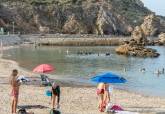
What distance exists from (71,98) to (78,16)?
476 ft

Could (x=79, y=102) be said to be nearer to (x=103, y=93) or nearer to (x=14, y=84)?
(x=103, y=93)

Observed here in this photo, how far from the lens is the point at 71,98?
2614 centimetres

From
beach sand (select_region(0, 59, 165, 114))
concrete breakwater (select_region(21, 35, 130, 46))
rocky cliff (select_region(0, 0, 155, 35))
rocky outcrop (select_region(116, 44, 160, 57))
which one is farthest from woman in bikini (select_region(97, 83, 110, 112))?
rocky cliff (select_region(0, 0, 155, 35))

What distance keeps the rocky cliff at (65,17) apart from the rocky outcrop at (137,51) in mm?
62204

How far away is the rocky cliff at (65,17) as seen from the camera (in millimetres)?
156575

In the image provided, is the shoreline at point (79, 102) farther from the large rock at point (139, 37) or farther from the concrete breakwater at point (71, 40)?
the concrete breakwater at point (71, 40)

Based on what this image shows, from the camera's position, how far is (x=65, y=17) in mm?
167250

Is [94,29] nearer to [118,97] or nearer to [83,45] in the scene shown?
[83,45]

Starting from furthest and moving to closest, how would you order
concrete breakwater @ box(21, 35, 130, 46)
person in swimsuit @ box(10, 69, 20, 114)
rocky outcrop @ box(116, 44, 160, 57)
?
concrete breakwater @ box(21, 35, 130, 46) < rocky outcrop @ box(116, 44, 160, 57) < person in swimsuit @ box(10, 69, 20, 114)

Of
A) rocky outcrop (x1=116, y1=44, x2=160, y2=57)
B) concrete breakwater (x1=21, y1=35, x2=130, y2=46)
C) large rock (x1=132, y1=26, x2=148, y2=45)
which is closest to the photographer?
rocky outcrop (x1=116, y1=44, x2=160, y2=57)

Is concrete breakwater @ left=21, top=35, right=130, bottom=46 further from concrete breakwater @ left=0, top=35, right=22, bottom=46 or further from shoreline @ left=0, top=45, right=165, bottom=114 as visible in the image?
shoreline @ left=0, top=45, right=165, bottom=114

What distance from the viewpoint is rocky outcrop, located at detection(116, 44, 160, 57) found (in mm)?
82012

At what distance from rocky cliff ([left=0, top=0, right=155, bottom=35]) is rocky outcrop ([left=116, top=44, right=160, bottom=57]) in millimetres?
62204

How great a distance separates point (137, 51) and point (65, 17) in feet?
278
